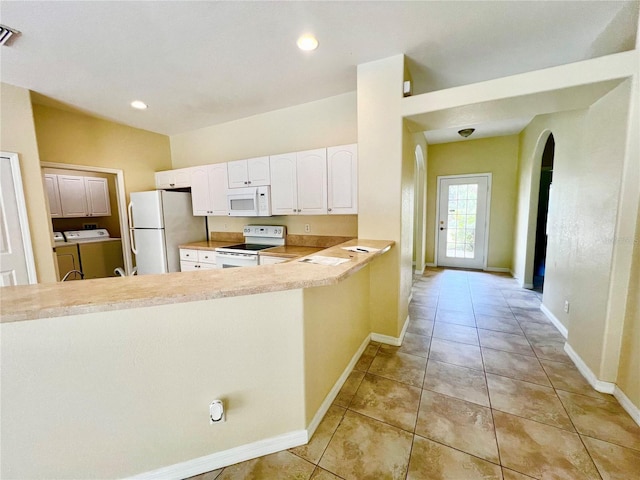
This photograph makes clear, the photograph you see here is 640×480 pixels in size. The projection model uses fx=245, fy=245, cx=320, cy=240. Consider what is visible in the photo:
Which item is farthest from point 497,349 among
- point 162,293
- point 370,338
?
point 162,293

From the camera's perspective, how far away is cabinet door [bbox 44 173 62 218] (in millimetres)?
4141

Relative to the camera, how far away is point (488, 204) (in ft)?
16.7

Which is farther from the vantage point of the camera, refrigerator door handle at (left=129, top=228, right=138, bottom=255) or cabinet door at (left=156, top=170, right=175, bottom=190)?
cabinet door at (left=156, top=170, right=175, bottom=190)

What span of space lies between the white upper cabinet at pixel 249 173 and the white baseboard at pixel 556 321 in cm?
377

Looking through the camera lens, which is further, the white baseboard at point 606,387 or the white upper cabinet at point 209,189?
the white upper cabinet at point 209,189

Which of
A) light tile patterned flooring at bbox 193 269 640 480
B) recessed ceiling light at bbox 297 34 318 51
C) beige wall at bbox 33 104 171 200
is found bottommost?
light tile patterned flooring at bbox 193 269 640 480

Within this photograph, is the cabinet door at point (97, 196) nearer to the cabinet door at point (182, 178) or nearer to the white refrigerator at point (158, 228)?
the white refrigerator at point (158, 228)

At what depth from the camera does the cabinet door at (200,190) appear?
3.85 metres

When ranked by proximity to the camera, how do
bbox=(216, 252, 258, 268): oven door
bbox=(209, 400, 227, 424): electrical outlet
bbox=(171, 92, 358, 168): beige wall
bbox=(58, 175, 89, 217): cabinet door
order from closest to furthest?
bbox=(209, 400, 227, 424): electrical outlet < bbox=(171, 92, 358, 168): beige wall < bbox=(216, 252, 258, 268): oven door < bbox=(58, 175, 89, 217): cabinet door

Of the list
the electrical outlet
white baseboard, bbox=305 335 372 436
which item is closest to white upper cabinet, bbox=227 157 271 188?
white baseboard, bbox=305 335 372 436

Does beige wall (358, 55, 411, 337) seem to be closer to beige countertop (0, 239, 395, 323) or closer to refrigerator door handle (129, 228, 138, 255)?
beige countertop (0, 239, 395, 323)

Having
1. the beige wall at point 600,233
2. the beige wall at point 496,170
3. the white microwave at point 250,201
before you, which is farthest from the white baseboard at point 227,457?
the beige wall at point 496,170

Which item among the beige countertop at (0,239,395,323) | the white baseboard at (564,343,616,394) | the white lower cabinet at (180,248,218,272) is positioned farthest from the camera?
the white lower cabinet at (180,248,218,272)

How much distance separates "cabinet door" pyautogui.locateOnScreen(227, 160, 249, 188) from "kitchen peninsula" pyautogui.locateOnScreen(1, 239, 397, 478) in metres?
2.48
